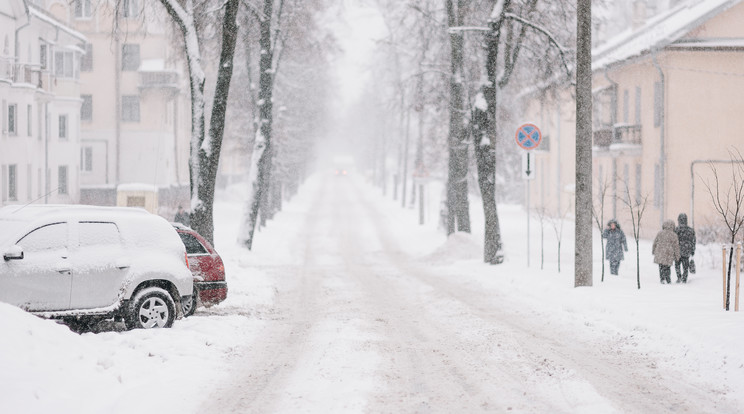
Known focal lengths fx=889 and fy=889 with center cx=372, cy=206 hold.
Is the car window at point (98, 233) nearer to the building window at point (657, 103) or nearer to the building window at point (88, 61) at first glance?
the building window at point (657, 103)

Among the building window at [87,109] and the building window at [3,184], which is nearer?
the building window at [3,184]

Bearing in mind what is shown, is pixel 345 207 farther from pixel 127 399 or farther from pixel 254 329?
pixel 127 399

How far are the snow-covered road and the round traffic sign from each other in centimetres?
351

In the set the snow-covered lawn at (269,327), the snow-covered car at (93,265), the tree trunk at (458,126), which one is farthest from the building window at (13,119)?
the snow-covered car at (93,265)

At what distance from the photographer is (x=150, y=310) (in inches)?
458

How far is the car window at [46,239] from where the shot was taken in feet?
35.5

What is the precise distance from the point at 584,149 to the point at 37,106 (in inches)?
1131

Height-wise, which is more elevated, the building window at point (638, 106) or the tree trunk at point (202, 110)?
the building window at point (638, 106)

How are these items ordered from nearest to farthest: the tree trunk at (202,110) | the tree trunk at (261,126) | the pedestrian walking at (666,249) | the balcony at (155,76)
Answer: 1. the pedestrian walking at (666,249)
2. the tree trunk at (202,110)
3. the tree trunk at (261,126)
4. the balcony at (155,76)

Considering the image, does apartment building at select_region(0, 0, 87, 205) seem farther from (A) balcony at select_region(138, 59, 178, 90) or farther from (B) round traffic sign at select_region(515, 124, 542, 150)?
(B) round traffic sign at select_region(515, 124, 542, 150)

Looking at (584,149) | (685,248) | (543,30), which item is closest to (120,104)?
(543,30)

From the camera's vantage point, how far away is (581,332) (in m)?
12.1

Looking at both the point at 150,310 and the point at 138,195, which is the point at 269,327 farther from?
the point at 138,195

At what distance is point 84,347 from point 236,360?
6.09ft
